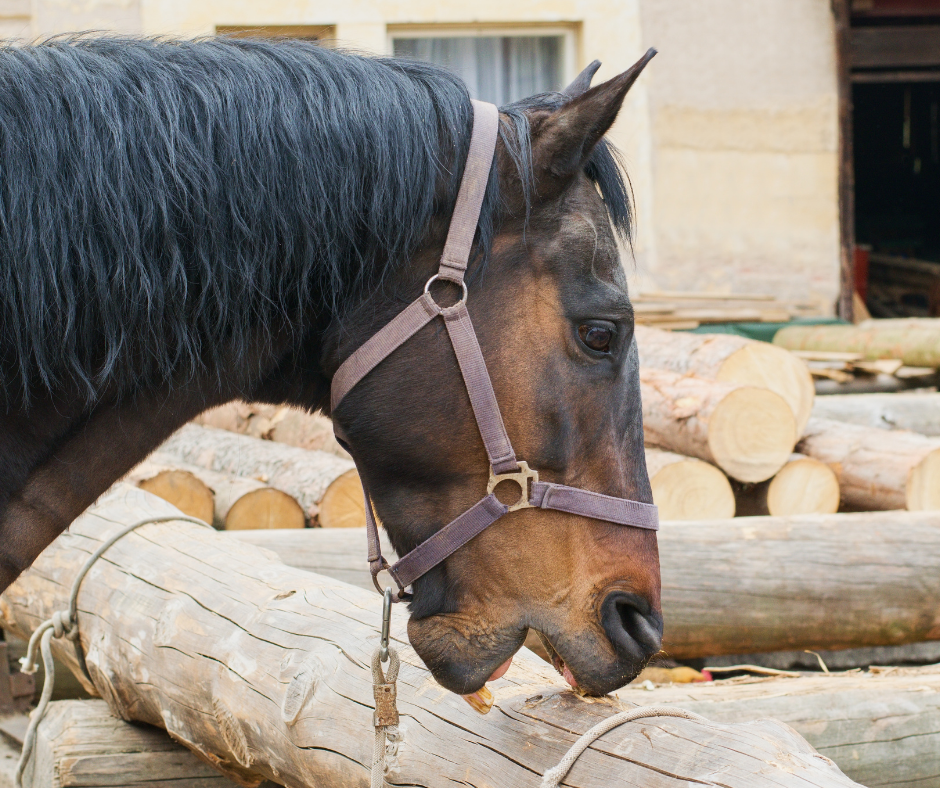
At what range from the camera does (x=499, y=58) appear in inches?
321

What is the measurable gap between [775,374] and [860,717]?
269cm

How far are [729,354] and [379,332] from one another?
3747 mm

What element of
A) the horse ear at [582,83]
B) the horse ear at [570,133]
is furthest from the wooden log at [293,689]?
the horse ear at [582,83]

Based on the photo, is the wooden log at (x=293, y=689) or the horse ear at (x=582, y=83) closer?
the wooden log at (x=293, y=689)

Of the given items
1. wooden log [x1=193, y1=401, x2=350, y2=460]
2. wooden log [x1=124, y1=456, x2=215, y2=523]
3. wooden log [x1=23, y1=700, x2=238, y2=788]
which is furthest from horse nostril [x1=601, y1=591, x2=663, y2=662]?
wooden log [x1=193, y1=401, x2=350, y2=460]

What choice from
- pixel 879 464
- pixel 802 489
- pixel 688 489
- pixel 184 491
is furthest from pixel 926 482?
pixel 184 491

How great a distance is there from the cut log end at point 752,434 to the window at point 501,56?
4681 mm

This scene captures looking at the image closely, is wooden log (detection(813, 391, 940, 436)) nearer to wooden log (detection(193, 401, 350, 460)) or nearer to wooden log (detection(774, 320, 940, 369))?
wooden log (detection(774, 320, 940, 369))

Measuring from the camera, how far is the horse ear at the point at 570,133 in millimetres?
1526

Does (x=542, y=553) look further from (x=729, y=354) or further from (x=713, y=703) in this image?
(x=729, y=354)

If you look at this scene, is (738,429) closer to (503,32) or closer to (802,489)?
(802,489)

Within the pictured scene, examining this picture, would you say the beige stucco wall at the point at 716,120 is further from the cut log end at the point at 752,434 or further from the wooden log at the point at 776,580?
the wooden log at the point at 776,580

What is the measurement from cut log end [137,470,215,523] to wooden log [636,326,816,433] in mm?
2561

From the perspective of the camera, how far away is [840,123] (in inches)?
332
